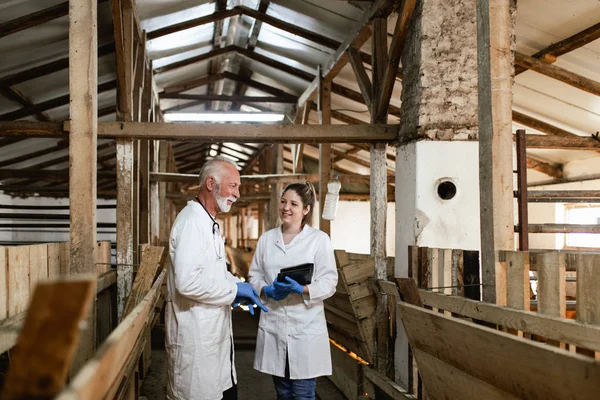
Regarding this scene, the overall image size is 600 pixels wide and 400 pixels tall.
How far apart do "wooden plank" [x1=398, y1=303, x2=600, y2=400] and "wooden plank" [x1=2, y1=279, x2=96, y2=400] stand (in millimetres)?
1168

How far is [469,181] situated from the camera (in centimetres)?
418

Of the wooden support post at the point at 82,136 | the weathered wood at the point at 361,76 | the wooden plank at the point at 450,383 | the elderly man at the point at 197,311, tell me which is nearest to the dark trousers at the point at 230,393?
the elderly man at the point at 197,311

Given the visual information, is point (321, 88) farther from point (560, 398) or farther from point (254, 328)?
point (560, 398)

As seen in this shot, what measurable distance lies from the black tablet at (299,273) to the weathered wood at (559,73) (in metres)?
4.14

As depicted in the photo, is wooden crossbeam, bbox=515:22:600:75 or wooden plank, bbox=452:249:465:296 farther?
wooden crossbeam, bbox=515:22:600:75

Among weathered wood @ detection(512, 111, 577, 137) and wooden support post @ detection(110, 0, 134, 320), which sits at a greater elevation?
weathered wood @ detection(512, 111, 577, 137)

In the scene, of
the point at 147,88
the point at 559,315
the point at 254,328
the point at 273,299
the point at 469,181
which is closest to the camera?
the point at 559,315

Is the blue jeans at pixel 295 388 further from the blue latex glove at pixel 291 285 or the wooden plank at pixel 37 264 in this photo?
the wooden plank at pixel 37 264

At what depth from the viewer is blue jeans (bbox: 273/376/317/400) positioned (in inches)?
116

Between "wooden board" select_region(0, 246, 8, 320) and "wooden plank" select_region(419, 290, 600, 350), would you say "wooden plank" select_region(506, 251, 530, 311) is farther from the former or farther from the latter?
"wooden board" select_region(0, 246, 8, 320)

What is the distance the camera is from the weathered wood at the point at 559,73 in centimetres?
565

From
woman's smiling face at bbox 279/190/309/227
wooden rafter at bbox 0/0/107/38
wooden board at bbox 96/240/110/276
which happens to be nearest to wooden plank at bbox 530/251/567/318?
woman's smiling face at bbox 279/190/309/227

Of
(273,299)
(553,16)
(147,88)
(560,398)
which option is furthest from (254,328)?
(560,398)

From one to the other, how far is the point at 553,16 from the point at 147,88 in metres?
5.55
